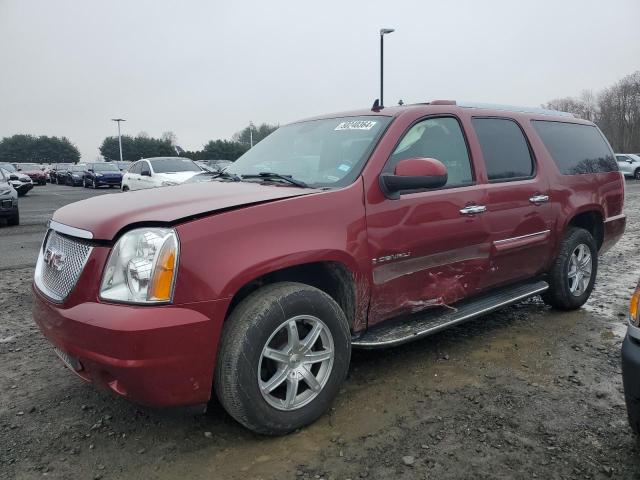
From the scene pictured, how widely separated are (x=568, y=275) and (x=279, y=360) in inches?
128

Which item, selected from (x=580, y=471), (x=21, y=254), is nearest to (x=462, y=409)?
(x=580, y=471)

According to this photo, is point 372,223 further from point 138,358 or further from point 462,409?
point 138,358

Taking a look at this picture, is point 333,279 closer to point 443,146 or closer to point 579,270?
point 443,146

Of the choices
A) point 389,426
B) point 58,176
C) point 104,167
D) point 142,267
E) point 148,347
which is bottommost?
point 389,426

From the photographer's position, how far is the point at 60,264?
2732 mm

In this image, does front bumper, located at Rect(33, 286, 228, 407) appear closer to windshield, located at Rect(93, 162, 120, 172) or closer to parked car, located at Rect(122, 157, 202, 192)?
parked car, located at Rect(122, 157, 202, 192)

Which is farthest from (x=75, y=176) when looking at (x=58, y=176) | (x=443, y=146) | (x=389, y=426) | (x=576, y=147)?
(x=389, y=426)

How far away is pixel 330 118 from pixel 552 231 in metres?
2.16

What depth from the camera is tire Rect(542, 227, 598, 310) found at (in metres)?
4.63

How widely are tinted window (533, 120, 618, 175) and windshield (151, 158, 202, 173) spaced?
11.6m

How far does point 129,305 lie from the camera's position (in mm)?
2338

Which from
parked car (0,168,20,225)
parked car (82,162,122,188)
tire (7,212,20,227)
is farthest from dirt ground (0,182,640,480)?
parked car (82,162,122,188)

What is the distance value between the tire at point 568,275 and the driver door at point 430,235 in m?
1.19

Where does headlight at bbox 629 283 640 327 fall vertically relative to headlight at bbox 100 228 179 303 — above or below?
below
